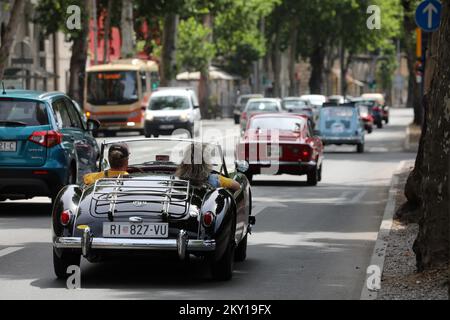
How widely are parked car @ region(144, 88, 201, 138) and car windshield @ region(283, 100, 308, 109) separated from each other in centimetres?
1317

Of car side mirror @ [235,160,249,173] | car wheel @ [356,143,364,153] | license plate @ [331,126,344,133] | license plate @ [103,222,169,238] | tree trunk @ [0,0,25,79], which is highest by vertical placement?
tree trunk @ [0,0,25,79]

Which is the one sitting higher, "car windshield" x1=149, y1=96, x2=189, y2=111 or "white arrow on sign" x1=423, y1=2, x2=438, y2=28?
"white arrow on sign" x1=423, y1=2, x2=438, y2=28

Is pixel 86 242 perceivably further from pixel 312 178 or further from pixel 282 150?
pixel 312 178

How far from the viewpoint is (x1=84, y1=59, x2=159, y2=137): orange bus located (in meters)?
57.5

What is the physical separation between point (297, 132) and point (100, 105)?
102ft

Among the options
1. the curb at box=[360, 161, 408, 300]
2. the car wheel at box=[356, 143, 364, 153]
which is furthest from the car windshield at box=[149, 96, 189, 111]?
the curb at box=[360, 161, 408, 300]

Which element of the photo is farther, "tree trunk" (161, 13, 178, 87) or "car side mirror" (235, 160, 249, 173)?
"tree trunk" (161, 13, 178, 87)

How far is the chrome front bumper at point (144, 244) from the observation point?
11562mm

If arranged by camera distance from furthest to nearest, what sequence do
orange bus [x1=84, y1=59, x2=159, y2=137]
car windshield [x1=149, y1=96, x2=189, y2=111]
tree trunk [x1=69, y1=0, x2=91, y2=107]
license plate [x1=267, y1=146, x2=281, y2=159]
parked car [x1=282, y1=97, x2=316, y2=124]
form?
parked car [x1=282, y1=97, x2=316, y2=124] < tree trunk [x1=69, y1=0, x2=91, y2=107] < orange bus [x1=84, y1=59, x2=159, y2=137] < car windshield [x1=149, y1=96, x2=189, y2=111] < license plate [x1=267, y1=146, x2=281, y2=159]

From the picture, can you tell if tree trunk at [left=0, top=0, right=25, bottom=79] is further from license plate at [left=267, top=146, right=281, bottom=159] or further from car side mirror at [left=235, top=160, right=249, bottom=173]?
car side mirror at [left=235, top=160, right=249, bottom=173]

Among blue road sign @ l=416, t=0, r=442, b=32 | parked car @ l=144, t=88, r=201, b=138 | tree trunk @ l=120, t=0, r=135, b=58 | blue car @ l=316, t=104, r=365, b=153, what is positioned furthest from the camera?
tree trunk @ l=120, t=0, r=135, b=58

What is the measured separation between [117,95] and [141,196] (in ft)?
A: 153

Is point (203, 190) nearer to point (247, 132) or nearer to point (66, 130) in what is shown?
point (66, 130)

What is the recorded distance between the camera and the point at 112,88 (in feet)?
192
